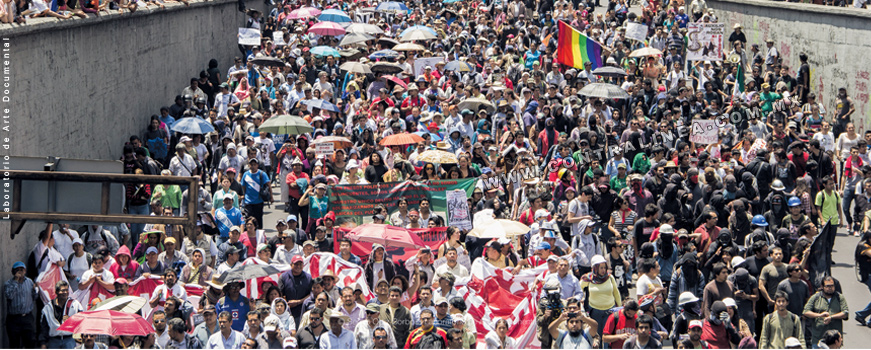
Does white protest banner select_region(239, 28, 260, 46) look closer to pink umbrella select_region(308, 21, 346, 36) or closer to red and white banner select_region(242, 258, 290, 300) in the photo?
pink umbrella select_region(308, 21, 346, 36)

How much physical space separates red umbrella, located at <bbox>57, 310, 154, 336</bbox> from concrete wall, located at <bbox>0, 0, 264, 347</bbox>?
3.71m

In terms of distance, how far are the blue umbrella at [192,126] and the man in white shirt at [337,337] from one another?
835 cm

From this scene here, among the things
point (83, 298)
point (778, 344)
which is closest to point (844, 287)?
point (778, 344)

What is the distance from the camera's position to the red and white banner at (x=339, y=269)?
14.1 metres

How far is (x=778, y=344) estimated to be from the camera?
12773mm

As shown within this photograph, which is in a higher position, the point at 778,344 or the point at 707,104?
the point at 707,104

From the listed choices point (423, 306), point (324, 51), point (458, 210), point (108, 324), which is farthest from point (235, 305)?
point (324, 51)

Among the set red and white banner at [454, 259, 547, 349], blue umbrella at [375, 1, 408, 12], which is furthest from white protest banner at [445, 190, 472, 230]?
blue umbrella at [375, 1, 408, 12]

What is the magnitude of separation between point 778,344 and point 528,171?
272 inches

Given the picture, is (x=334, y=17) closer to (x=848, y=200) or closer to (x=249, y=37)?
(x=249, y=37)

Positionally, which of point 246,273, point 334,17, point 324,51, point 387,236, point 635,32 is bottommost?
point 246,273

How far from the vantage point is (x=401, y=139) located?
1964cm

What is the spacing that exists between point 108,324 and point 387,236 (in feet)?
13.6

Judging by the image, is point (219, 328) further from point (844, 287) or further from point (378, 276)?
point (844, 287)
